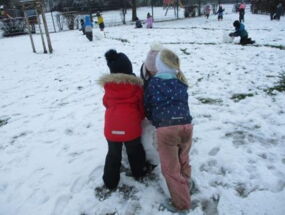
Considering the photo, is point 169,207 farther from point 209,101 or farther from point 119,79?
point 209,101

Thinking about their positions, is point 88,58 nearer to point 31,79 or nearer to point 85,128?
point 31,79

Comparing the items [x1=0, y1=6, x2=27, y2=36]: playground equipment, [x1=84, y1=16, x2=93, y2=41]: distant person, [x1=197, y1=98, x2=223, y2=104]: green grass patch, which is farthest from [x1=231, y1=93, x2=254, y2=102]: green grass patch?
[x1=0, y1=6, x2=27, y2=36]: playground equipment

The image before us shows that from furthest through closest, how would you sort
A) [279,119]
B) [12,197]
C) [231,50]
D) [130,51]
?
[130,51], [231,50], [279,119], [12,197]

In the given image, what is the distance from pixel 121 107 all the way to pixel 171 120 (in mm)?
551

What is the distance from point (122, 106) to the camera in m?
2.76

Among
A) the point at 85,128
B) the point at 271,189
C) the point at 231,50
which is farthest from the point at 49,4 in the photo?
the point at 271,189

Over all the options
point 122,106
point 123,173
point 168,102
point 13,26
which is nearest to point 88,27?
point 13,26

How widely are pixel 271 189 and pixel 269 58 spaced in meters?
5.78

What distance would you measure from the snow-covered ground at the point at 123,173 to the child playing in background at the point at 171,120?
26 centimetres

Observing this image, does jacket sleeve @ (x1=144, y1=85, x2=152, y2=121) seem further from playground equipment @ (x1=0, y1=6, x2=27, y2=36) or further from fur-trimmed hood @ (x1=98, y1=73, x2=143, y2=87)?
playground equipment @ (x1=0, y1=6, x2=27, y2=36)

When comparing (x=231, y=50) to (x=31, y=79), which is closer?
(x=31, y=79)

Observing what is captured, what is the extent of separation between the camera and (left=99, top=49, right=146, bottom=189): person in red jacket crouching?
8.98 ft

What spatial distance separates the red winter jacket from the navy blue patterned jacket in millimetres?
234

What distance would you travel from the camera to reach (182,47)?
1022 cm
